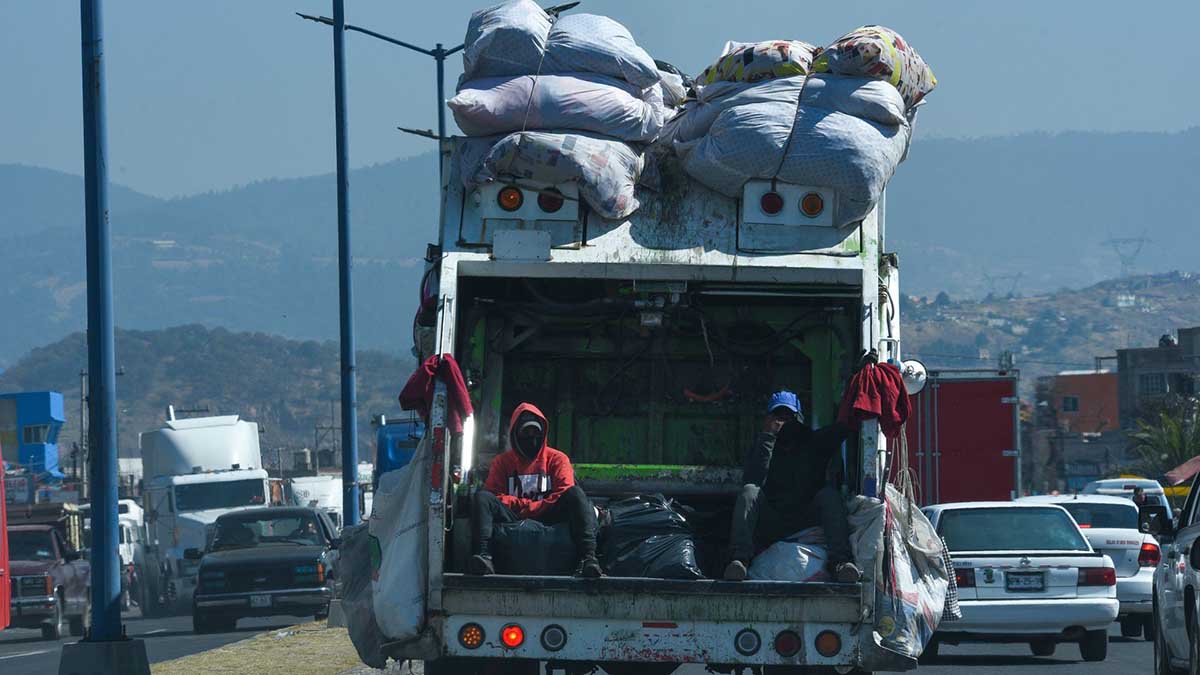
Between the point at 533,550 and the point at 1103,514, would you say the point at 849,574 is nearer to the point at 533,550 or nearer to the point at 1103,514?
the point at 533,550

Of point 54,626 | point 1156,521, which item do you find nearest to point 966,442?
→ point 1156,521

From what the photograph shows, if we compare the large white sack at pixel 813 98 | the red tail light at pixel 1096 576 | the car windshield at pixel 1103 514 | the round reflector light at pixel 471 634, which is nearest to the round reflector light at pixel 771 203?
the large white sack at pixel 813 98

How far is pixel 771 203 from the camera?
11.4m

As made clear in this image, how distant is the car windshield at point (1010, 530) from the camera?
17469 mm

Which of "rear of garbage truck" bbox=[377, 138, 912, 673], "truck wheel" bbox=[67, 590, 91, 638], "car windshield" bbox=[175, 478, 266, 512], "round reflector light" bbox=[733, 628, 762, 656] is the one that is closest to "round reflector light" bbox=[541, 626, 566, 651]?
"rear of garbage truck" bbox=[377, 138, 912, 673]

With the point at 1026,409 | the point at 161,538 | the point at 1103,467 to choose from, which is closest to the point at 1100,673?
the point at 161,538

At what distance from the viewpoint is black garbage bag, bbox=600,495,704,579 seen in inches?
424

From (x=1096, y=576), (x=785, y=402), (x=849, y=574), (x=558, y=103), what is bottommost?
(x=1096, y=576)

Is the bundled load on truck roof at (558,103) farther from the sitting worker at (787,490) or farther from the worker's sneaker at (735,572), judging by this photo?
the worker's sneaker at (735,572)

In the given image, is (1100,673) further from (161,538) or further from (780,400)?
(161,538)

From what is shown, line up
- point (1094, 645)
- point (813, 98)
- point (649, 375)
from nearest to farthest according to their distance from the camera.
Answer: point (813, 98), point (649, 375), point (1094, 645)

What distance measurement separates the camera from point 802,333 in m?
12.4

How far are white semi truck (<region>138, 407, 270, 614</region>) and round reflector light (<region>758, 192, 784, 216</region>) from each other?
27358 mm

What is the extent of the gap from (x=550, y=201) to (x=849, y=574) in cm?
271
